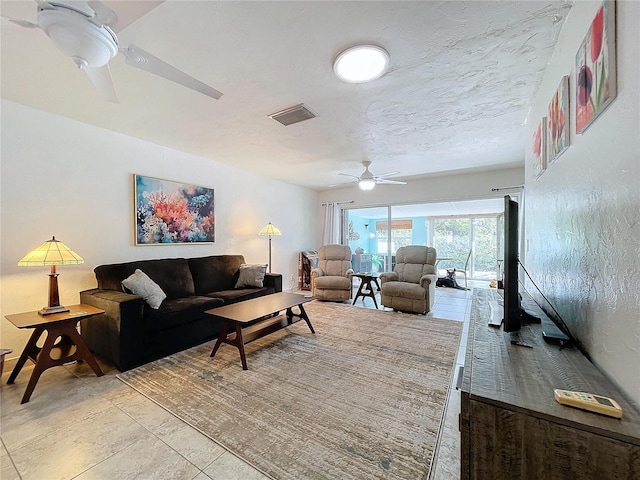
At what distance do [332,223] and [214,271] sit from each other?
3374 millimetres

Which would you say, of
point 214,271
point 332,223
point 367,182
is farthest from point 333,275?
point 214,271

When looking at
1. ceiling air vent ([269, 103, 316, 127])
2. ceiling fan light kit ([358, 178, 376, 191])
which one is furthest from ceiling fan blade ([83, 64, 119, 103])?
ceiling fan light kit ([358, 178, 376, 191])

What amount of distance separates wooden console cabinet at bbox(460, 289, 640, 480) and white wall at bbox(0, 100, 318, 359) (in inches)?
145

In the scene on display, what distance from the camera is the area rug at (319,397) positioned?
1.40m

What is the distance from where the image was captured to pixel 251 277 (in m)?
3.93

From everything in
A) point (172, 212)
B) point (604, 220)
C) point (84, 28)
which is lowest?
point (604, 220)

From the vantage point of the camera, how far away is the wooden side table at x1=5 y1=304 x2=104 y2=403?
1.95 m

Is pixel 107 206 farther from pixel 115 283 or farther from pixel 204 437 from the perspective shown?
pixel 204 437

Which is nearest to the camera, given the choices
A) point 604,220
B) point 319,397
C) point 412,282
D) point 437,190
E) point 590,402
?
point 590,402

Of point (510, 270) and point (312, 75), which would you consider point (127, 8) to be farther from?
point (510, 270)

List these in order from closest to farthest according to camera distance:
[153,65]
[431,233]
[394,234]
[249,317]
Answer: [153,65]
[249,317]
[394,234]
[431,233]

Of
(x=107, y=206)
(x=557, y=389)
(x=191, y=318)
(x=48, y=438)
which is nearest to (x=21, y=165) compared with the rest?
(x=107, y=206)

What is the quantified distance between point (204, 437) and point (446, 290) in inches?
227

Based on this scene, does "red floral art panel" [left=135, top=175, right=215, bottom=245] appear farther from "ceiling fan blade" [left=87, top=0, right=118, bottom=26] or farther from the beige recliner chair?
"ceiling fan blade" [left=87, top=0, right=118, bottom=26]
